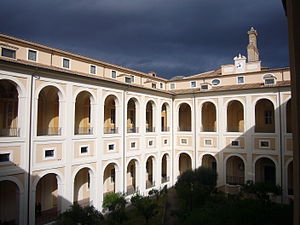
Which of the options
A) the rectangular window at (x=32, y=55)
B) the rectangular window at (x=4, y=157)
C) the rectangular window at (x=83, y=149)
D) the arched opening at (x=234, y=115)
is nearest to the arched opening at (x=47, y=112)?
the rectangular window at (x=32, y=55)

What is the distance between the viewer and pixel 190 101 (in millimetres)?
23672

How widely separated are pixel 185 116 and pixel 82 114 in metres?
12.0

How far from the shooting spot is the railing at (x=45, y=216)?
14.0m

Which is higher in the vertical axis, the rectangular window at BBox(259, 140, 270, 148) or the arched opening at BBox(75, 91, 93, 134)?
the arched opening at BBox(75, 91, 93, 134)

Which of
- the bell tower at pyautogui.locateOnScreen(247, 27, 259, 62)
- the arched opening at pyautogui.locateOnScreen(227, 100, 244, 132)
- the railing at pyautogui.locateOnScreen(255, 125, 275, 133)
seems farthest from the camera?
the bell tower at pyautogui.locateOnScreen(247, 27, 259, 62)

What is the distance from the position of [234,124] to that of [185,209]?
12.7 meters

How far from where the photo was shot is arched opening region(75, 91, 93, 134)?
733 inches

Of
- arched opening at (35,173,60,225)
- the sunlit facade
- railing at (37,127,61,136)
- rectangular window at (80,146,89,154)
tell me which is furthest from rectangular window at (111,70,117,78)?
arched opening at (35,173,60,225)

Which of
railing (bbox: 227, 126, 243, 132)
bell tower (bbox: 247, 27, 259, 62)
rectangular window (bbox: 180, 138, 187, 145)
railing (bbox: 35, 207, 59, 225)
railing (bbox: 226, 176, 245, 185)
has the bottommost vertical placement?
railing (bbox: 35, 207, 59, 225)

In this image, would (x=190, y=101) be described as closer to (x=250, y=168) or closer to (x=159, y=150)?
(x=159, y=150)

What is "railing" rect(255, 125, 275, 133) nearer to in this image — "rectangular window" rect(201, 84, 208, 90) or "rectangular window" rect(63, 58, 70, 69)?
"rectangular window" rect(201, 84, 208, 90)

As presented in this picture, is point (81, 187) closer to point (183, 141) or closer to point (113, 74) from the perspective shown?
point (113, 74)

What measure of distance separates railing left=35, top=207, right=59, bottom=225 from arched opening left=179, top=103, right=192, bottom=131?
1518 cm

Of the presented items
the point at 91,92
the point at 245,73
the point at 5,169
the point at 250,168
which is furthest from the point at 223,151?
the point at 5,169
